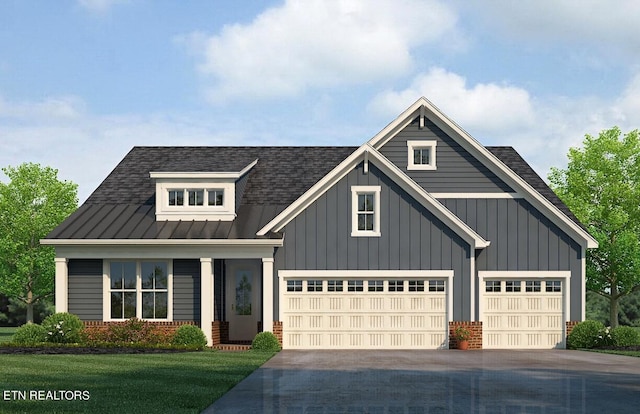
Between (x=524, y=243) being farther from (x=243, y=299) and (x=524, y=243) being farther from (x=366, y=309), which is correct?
(x=243, y=299)

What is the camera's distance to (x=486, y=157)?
28359mm

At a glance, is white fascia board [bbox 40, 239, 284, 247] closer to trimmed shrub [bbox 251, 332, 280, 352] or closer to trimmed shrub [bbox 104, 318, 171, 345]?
trimmed shrub [bbox 104, 318, 171, 345]

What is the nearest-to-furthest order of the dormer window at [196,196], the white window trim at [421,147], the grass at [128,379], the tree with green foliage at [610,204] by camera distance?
the grass at [128,379] < the dormer window at [196,196] < the white window trim at [421,147] < the tree with green foliage at [610,204]

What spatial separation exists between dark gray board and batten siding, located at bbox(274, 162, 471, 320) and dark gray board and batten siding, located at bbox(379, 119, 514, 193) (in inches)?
86.4

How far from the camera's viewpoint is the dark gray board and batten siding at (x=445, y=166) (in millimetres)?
28609

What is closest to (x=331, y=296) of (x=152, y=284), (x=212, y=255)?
(x=212, y=255)

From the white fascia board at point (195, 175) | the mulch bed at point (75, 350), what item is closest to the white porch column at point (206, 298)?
the mulch bed at point (75, 350)

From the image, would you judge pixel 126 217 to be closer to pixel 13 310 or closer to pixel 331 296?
pixel 331 296

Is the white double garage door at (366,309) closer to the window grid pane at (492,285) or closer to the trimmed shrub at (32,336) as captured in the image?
the window grid pane at (492,285)

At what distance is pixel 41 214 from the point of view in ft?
160

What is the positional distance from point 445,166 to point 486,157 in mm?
1427

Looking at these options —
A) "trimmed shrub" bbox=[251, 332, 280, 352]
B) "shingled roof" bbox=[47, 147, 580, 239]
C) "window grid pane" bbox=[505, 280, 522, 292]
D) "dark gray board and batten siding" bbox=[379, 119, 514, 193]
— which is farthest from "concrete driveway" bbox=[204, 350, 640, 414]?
"dark gray board and batten siding" bbox=[379, 119, 514, 193]

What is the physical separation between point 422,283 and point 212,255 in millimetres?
6845

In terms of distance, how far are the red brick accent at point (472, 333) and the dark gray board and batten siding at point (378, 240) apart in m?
0.26
